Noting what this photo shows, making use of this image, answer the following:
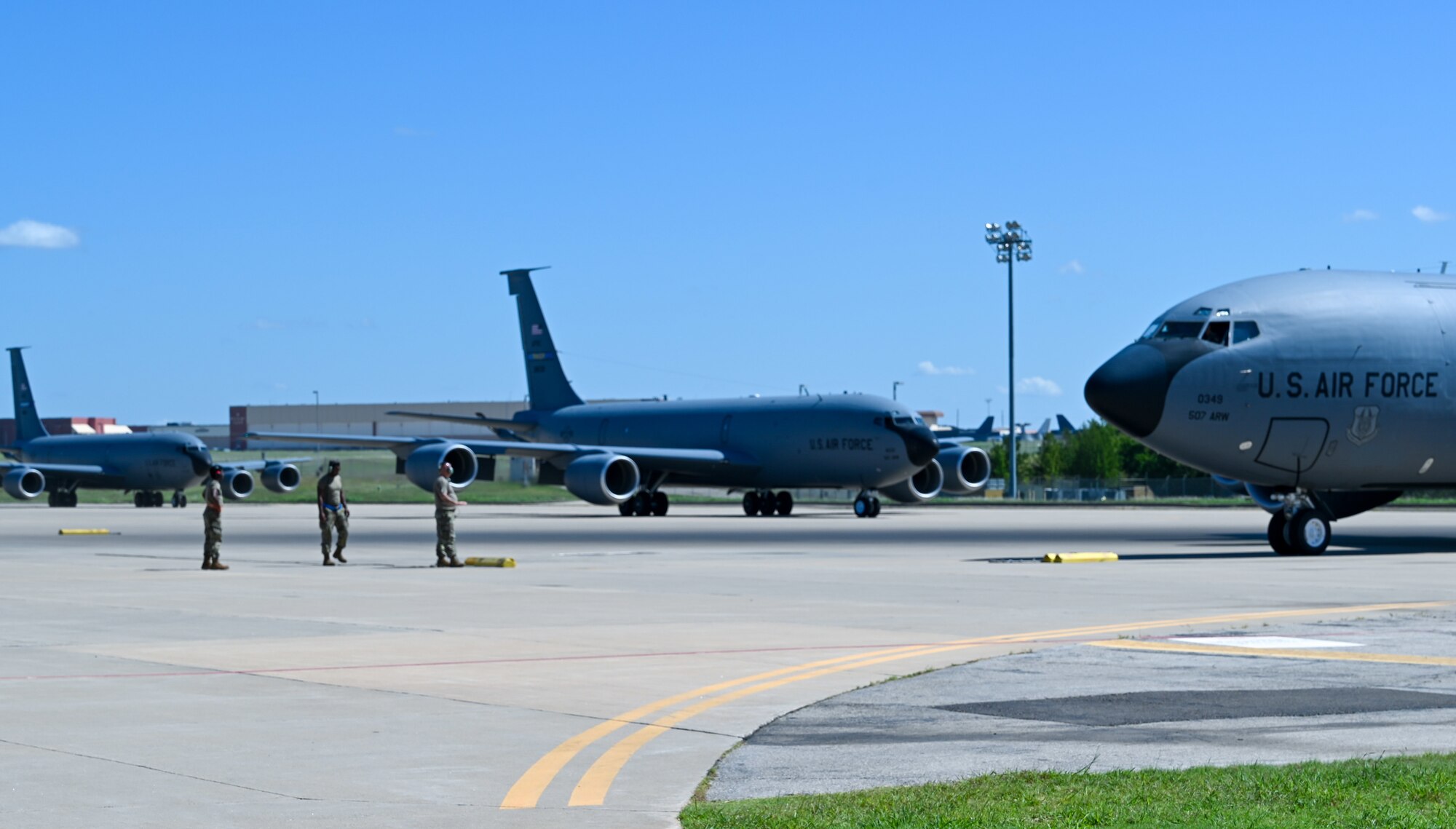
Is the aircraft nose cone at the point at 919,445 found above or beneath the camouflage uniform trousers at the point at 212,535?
above

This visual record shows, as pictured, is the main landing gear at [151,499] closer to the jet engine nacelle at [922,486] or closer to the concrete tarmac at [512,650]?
the jet engine nacelle at [922,486]

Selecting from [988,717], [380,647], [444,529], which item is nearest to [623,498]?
[444,529]

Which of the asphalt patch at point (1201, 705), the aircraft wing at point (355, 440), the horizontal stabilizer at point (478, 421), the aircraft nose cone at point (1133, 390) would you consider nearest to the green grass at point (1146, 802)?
Answer: the asphalt patch at point (1201, 705)

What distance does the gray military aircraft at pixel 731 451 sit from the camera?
5203 cm

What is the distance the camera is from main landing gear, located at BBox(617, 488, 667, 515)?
57.0 meters

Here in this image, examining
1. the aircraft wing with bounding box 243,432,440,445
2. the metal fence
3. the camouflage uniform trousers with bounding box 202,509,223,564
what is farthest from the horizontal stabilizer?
the metal fence

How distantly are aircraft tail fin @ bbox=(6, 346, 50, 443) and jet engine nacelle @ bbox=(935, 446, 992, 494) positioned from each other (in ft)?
154

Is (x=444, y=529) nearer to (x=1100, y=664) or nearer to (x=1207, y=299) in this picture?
(x=1207, y=299)

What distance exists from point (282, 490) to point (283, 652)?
212 ft

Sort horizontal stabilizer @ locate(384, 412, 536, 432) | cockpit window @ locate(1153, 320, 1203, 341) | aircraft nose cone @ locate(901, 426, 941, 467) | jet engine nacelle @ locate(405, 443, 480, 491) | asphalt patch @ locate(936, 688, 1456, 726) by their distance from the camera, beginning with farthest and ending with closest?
horizontal stabilizer @ locate(384, 412, 536, 432)
aircraft nose cone @ locate(901, 426, 941, 467)
jet engine nacelle @ locate(405, 443, 480, 491)
cockpit window @ locate(1153, 320, 1203, 341)
asphalt patch @ locate(936, 688, 1456, 726)

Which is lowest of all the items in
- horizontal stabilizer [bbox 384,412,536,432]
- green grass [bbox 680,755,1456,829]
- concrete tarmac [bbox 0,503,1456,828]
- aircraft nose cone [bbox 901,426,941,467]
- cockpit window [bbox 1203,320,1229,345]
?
concrete tarmac [bbox 0,503,1456,828]

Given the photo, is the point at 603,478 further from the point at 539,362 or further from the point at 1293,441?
the point at 1293,441

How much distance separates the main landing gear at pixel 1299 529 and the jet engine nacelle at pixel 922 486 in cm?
2700

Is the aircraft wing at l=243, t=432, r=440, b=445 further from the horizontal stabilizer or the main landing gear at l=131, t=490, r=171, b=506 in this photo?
the main landing gear at l=131, t=490, r=171, b=506
